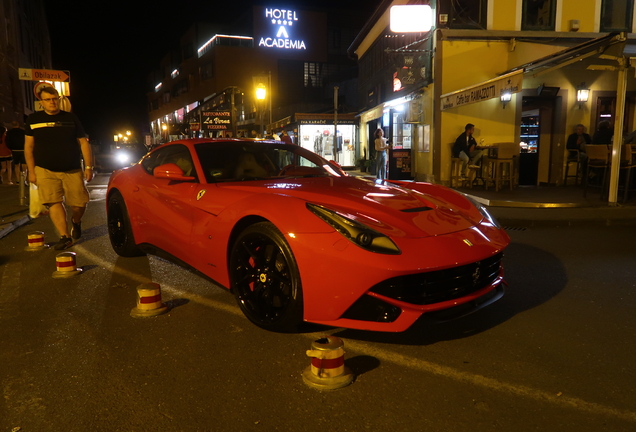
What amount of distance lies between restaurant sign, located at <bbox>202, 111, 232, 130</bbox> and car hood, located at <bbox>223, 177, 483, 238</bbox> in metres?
23.2

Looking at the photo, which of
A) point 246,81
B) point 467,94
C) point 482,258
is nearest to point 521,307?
point 482,258

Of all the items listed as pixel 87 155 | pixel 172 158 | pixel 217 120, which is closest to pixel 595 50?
pixel 172 158

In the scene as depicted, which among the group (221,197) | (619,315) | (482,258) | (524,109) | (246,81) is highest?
(246,81)

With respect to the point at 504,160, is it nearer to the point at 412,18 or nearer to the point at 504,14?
the point at 504,14

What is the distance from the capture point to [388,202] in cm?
331

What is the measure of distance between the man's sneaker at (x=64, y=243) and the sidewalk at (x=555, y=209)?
455 centimetres

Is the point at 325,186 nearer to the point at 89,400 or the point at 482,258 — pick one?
the point at 482,258

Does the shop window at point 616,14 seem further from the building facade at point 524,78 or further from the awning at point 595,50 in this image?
the awning at point 595,50

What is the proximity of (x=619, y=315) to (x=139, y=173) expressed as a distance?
4.58 meters

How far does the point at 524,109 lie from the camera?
13.8m

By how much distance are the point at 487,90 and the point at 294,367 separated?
8836 millimetres

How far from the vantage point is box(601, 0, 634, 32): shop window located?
13.2 m

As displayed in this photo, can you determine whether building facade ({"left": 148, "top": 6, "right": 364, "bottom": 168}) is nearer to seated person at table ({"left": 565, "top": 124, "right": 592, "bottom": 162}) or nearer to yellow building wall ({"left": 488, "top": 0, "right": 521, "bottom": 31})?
yellow building wall ({"left": 488, "top": 0, "right": 521, "bottom": 31})

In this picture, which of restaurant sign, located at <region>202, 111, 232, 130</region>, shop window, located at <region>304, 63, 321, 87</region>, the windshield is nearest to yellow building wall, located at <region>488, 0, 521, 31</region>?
the windshield
